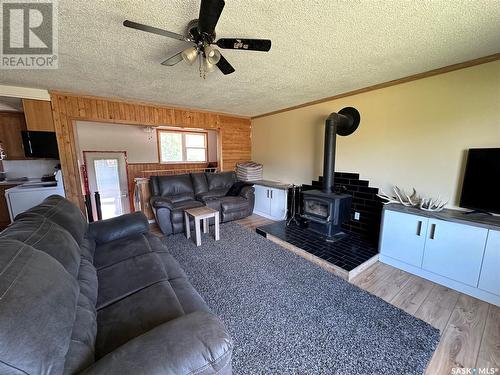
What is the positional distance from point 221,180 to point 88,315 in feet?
12.3

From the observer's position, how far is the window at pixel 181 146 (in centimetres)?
623

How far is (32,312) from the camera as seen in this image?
2.36 ft

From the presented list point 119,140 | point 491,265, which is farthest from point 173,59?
point 119,140

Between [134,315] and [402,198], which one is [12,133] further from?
[402,198]

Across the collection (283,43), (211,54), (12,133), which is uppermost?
(283,43)

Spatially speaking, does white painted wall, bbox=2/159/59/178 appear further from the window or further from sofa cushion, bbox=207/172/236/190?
sofa cushion, bbox=207/172/236/190

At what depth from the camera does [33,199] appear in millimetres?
3145

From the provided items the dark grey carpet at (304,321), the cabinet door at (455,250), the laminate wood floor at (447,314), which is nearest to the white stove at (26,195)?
the dark grey carpet at (304,321)

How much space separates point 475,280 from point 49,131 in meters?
5.64

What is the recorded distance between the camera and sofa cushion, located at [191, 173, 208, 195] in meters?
4.38

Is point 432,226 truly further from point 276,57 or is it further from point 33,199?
point 33,199

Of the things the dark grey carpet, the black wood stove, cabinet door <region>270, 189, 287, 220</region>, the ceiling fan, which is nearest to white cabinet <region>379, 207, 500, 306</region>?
the black wood stove

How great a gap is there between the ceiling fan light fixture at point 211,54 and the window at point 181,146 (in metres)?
5.03

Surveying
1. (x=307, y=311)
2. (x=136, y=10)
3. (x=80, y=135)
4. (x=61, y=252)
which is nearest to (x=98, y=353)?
(x=61, y=252)
